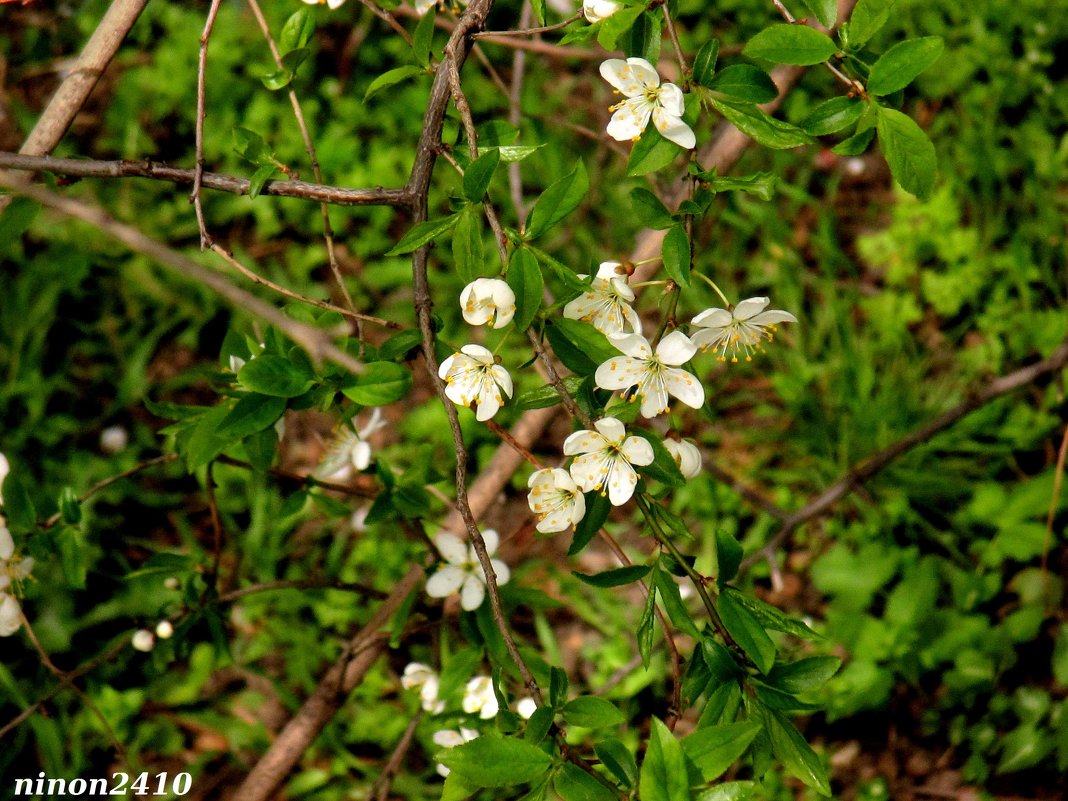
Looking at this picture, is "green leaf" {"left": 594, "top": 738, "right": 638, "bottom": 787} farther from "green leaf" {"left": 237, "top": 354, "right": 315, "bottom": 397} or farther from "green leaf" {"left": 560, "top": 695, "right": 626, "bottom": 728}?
"green leaf" {"left": 237, "top": 354, "right": 315, "bottom": 397}

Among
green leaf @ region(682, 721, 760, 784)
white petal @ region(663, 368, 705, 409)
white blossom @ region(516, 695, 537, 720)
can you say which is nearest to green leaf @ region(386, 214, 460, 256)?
white petal @ region(663, 368, 705, 409)

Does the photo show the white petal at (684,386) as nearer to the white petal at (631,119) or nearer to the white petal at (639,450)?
the white petal at (639,450)

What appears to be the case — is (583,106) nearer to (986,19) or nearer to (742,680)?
(986,19)

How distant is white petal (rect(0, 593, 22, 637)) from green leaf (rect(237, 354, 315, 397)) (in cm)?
72

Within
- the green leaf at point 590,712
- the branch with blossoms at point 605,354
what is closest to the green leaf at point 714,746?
the branch with blossoms at point 605,354

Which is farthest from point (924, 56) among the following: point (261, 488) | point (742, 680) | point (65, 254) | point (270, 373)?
point (65, 254)

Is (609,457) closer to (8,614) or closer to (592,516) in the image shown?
(592,516)

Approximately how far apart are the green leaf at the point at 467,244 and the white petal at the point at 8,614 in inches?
41.7

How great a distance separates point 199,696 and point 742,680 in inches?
78.9

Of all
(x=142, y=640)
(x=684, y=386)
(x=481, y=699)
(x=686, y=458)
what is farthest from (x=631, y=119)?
(x=142, y=640)

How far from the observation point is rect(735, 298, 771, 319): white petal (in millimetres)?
1266

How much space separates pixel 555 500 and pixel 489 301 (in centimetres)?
29

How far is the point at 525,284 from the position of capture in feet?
3.66

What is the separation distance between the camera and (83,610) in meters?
2.61
